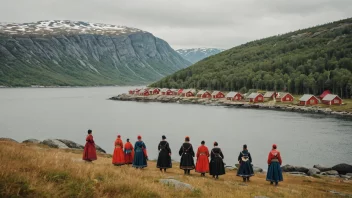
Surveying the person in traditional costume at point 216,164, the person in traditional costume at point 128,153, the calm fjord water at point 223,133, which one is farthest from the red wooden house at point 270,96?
the person in traditional costume at point 128,153

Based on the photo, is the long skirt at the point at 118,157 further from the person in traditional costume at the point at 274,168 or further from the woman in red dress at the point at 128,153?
the person in traditional costume at the point at 274,168

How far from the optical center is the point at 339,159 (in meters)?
50.7

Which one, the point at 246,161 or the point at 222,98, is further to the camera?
the point at 222,98

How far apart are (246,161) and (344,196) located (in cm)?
677

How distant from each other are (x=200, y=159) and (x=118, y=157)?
6707 mm

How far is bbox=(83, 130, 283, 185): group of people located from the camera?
2389 centimetres

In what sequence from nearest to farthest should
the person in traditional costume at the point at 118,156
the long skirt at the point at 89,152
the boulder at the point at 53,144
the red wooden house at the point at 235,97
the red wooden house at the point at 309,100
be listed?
the long skirt at the point at 89,152 → the person in traditional costume at the point at 118,156 → the boulder at the point at 53,144 → the red wooden house at the point at 309,100 → the red wooden house at the point at 235,97

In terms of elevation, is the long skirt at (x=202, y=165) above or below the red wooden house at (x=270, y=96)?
below

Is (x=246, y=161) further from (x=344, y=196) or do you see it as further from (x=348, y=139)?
(x=348, y=139)

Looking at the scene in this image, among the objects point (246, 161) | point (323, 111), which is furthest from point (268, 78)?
point (246, 161)

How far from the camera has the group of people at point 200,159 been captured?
23.9 m

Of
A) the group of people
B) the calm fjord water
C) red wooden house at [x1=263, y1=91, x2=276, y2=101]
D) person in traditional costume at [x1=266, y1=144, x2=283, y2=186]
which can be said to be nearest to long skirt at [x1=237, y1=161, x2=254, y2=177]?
the group of people

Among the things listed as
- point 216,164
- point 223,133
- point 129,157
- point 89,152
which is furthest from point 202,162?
point 223,133

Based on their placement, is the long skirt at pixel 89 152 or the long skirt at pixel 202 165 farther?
the long skirt at pixel 89 152
